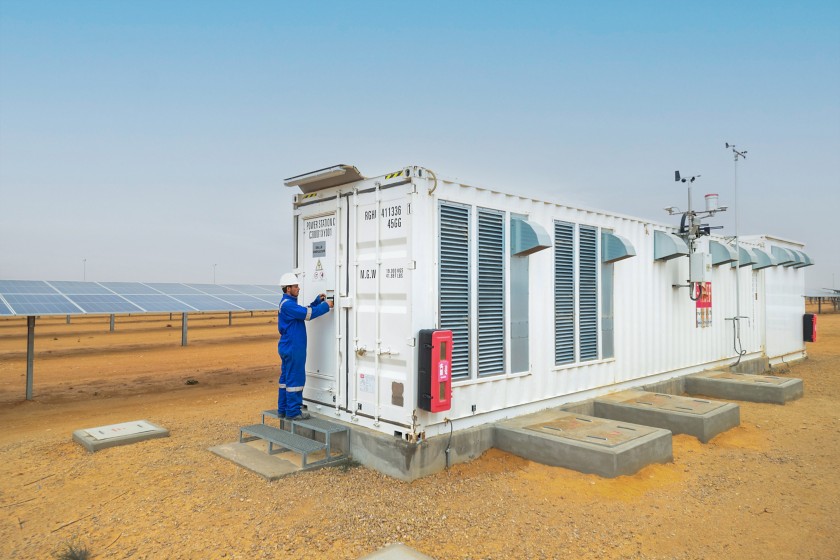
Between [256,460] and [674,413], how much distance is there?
5982 mm

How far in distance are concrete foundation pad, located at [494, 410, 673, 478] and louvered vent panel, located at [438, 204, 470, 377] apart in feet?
3.65

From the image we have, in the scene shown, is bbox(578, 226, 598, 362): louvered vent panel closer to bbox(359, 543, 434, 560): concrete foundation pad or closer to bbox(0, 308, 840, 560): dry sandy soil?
bbox(0, 308, 840, 560): dry sandy soil

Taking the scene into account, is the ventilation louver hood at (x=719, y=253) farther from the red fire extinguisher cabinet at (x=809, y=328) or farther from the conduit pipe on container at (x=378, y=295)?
the conduit pipe on container at (x=378, y=295)

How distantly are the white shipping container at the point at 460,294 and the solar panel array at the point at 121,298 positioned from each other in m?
8.44

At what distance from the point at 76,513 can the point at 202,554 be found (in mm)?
1850

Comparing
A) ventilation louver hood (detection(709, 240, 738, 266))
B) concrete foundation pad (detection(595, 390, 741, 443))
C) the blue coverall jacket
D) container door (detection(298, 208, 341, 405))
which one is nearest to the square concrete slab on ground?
the blue coverall jacket

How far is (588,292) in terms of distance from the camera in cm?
873

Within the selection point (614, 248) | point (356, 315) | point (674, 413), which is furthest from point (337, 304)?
point (674, 413)

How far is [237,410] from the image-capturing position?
10.2 meters

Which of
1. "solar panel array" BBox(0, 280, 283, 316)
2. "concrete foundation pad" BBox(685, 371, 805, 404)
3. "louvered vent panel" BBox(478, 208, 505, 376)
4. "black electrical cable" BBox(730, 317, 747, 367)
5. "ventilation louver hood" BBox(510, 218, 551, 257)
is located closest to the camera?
"louvered vent panel" BBox(478, 208, 505, 376)

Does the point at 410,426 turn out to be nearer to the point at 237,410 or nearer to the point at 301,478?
the point at 301,478

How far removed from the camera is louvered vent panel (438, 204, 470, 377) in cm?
645

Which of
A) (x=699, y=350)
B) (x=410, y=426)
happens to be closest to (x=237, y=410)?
(x=410, y=426)

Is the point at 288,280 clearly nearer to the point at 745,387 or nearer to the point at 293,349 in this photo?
the point at 293,349
